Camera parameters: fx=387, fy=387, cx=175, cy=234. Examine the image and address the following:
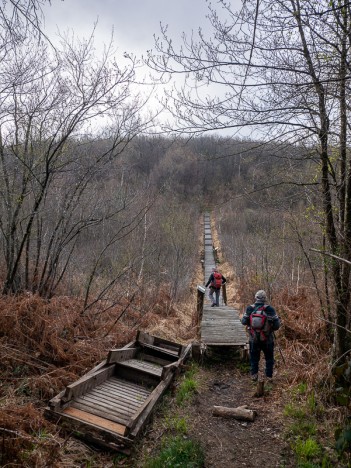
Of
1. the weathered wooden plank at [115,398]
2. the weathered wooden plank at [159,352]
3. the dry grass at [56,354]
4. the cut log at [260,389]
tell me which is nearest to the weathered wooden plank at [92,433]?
the dry grass at [56,354]

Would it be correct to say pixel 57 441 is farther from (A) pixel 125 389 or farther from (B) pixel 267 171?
(B) pixel 267 171

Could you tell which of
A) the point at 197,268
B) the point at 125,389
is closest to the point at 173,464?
the point at 125,389

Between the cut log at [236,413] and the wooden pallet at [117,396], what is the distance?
94 cm

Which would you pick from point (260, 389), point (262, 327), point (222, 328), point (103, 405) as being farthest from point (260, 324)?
point (222, 328)

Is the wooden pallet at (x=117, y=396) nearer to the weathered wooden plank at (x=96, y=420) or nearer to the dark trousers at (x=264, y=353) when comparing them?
the weathered wooden plank at (x=96, y=420)

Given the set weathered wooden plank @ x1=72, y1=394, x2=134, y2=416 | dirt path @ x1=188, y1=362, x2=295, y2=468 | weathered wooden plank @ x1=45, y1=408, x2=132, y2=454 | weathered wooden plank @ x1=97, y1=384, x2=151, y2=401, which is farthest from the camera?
weathered wooden plank @ x1=97, y1=384, x2=151, y2=401

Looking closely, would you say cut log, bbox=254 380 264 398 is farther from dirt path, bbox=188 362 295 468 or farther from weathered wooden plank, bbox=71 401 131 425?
weathered wooden plank, bbox=71 401 131 425

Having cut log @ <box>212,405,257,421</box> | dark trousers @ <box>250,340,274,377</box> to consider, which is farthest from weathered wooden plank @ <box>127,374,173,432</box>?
dark trousers @ <box>250,340,274,377</box>

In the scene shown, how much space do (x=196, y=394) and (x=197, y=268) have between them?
2201 centimetres

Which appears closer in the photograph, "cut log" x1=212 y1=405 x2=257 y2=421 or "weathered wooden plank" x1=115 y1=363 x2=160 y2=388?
"cut log" x1=212 y1=405 x2=257 y2=421

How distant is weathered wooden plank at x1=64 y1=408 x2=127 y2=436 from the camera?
16.9ft

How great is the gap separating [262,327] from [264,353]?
0.62 m

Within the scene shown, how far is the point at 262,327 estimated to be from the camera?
6.85m

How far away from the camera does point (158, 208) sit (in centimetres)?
2853
